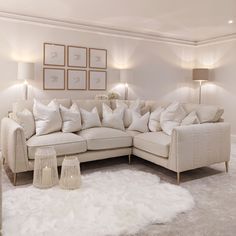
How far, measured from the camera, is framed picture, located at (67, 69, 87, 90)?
4855mm

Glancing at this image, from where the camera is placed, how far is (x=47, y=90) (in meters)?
4.66

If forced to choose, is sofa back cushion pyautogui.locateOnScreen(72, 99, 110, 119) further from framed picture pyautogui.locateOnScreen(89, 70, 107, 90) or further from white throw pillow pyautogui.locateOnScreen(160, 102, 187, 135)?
white throw pillow pyautogui.locateOnScreen(160, 102, 187, 135)

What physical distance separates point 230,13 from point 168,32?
1.55 metres

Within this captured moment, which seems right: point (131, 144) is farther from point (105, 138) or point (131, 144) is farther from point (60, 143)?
point (60, 143)

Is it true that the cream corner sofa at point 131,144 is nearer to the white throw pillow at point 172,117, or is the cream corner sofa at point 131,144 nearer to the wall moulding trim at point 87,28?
the white throw pillow at point 172,117

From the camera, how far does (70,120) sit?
12.0 ft

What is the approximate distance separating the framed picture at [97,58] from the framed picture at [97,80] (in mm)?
117

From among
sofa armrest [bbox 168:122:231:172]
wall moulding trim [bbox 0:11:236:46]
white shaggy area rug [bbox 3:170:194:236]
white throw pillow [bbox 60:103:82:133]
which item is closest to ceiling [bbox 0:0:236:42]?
wall moulding trim [bbox 0:11:236:46]

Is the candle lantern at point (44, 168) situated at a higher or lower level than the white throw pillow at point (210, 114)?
lower

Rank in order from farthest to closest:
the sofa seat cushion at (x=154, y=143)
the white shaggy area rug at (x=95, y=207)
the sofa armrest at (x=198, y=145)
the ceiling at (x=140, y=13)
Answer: the ceiling at (x=140, y=13)
the sofa seat cushion at (x=154, y=143)
the sofa armrest at (x=198, y=145)
the white shaggy area rug at (x=95, y=207)

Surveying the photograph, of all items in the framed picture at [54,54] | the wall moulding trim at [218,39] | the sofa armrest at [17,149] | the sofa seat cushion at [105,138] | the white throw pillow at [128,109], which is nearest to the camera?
the sofa armrest at [17,149]

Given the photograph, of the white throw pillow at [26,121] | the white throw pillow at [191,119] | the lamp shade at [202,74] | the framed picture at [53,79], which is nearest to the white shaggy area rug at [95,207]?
the white throw pillow at [26,121]

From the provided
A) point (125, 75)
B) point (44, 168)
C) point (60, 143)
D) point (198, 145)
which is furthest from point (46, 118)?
point (125, 75)

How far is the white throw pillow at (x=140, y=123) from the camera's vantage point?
3992 millimetres
